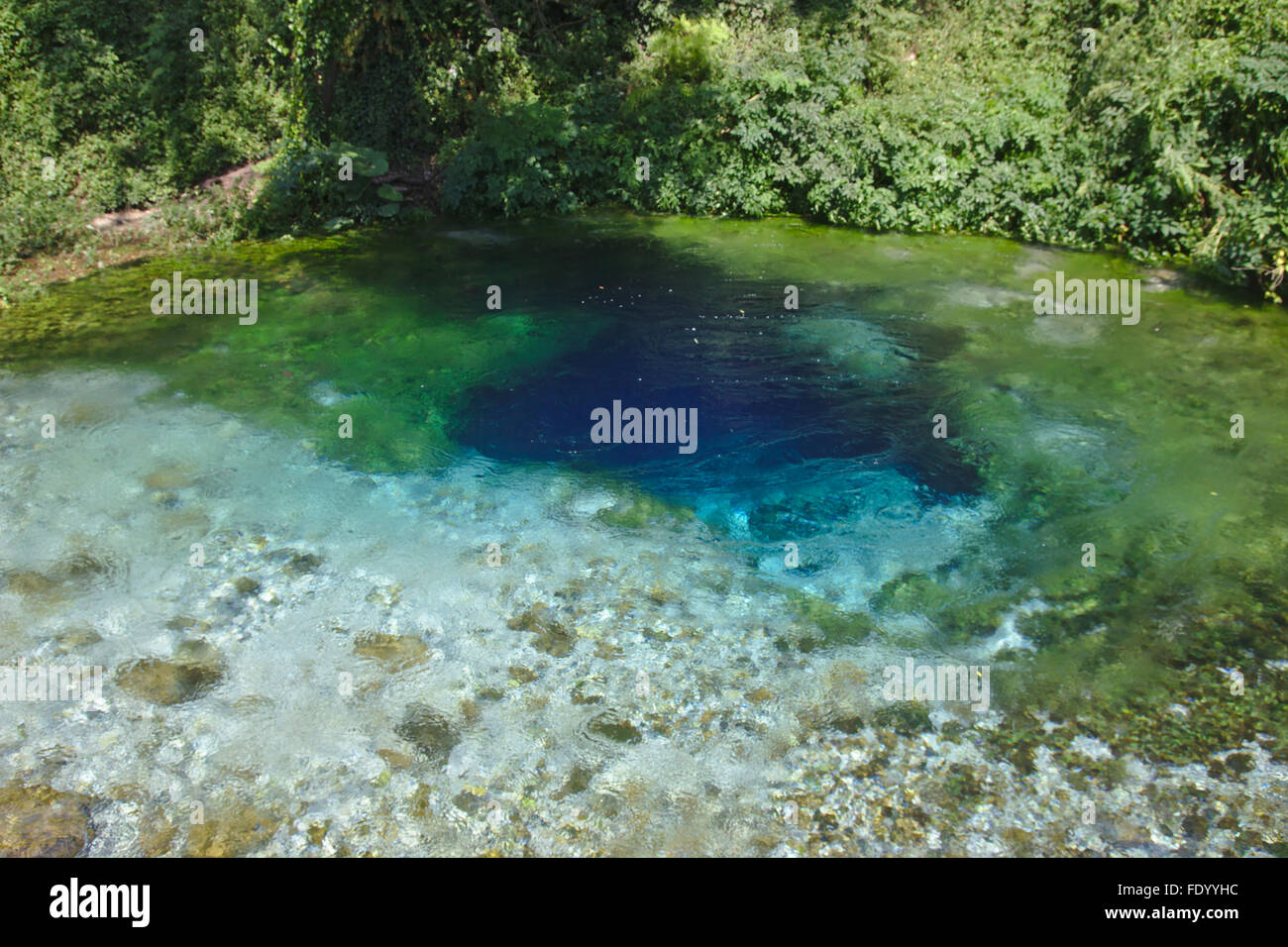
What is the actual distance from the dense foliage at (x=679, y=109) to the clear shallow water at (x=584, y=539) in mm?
2216

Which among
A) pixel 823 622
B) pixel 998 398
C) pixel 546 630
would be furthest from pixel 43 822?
pixel 998 398

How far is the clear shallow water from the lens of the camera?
204 inches

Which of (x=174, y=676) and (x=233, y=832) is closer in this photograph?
(x=233, y=832)

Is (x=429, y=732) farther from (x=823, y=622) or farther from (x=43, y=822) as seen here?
(x=823, y=622)

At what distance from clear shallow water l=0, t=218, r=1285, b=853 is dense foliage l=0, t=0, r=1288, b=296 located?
7.27 ft

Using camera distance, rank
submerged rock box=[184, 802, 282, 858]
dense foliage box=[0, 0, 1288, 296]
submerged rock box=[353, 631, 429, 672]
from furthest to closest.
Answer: dense foliage box=[0, 0, 1288, 296], submerged rock box=[353, 631, 429, 672], submerged rock box=[184, 802, 282, 858]

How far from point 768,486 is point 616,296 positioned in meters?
4.29

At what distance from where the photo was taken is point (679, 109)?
14.2 metres

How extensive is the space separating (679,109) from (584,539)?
370 inches

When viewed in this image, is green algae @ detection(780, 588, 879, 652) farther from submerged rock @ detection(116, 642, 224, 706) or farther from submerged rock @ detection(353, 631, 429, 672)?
submerged rock @ detection(116, 642, 224, 706)

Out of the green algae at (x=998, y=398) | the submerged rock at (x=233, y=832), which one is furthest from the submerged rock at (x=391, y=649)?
the submerged rock at (x=233, y=832)

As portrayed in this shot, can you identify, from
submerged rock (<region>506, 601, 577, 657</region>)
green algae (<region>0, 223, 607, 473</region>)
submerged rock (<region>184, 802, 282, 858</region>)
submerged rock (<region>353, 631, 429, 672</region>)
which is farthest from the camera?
green algae (<region>0, 223, 607, 473</region>)

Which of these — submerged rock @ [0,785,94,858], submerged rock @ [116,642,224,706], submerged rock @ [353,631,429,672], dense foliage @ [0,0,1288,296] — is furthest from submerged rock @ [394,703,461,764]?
dense foliage @ [0,0,1288,296]

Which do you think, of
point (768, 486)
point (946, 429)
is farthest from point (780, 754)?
point (946, 429)
